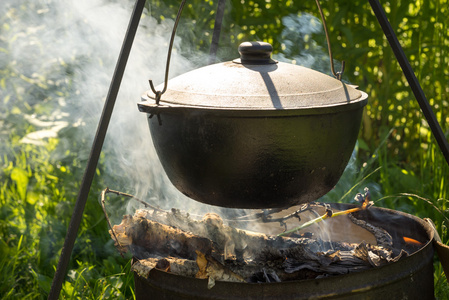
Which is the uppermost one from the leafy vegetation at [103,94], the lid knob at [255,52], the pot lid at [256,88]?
the lid knob at [255,52]

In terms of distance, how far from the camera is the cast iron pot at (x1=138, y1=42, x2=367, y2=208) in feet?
5.97

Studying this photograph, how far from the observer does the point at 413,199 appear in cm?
366

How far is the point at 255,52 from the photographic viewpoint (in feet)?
6.74

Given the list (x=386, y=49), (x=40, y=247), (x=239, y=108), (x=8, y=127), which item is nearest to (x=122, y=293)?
(x=40, y=247)

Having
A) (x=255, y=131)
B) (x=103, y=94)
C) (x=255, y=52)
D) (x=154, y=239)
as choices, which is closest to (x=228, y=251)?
(x=154, y=239)

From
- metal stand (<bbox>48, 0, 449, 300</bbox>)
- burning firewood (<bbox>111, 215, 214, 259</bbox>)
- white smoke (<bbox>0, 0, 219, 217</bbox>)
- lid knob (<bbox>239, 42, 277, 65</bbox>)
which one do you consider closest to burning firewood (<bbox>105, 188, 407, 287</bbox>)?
burning firewood (<bbox>111, 215, 214, 259</bbox>)

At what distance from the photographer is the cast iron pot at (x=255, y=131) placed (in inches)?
71.7

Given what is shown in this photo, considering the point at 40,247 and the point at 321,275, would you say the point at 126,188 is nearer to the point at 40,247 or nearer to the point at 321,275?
the point at 40,247

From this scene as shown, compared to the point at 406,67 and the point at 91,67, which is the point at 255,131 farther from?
the point at 91,67

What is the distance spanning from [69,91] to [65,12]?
572mm

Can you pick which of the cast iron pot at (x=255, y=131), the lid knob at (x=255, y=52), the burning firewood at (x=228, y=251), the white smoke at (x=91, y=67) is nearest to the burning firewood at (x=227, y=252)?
the burning firewood at (x=228, y=251)

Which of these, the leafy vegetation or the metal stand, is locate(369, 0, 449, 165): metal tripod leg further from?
the leafy vegetation

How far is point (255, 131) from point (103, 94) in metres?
2.30

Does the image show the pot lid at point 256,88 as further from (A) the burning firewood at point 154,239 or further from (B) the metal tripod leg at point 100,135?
(A) the burning firewood at point 154,239
